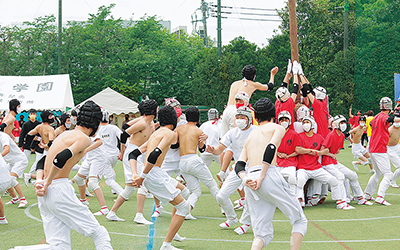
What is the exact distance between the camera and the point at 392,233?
6.82 meters

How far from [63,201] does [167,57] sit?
41.0 m

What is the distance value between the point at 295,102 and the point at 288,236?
3544mm

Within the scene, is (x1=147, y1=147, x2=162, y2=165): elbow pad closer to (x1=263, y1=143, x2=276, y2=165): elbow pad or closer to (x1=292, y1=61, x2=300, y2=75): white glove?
(x1=263, y1=143, x2=276, y2=165): elbow pad

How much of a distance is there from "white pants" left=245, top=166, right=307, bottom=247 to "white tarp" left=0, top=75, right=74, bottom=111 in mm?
18724

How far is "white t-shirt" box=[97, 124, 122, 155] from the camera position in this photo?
31.8ft

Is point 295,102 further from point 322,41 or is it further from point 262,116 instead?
point 322,41

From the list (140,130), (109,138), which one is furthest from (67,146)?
(109,138)

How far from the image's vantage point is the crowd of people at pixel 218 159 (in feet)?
14.8

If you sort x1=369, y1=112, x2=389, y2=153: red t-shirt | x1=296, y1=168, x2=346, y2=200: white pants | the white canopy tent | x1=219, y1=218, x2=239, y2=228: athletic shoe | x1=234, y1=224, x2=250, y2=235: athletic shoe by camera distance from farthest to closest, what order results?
1. the white canopy tent
2. x1=369, y1=112, x2=389, y2=153: red t-shirt
3. x1=296, y1=168, x2=346, y2=200: white pants
4. x1=219, y1=218, x2=239, y2=228: athletic shoe
5. x1=234, y1=224, x2=250, y2=235: athletic shoe

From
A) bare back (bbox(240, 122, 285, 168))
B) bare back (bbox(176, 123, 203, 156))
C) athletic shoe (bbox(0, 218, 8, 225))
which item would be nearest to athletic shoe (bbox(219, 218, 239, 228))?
bare back (bbox(176, 123, 203, 156))

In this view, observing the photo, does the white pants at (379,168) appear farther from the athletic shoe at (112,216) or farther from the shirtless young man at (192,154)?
the athletic shoe at (112,216)

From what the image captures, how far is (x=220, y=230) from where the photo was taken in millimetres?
7176

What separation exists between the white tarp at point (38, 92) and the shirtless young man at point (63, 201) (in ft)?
59.6

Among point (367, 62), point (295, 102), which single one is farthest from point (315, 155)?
point (367, 62)
